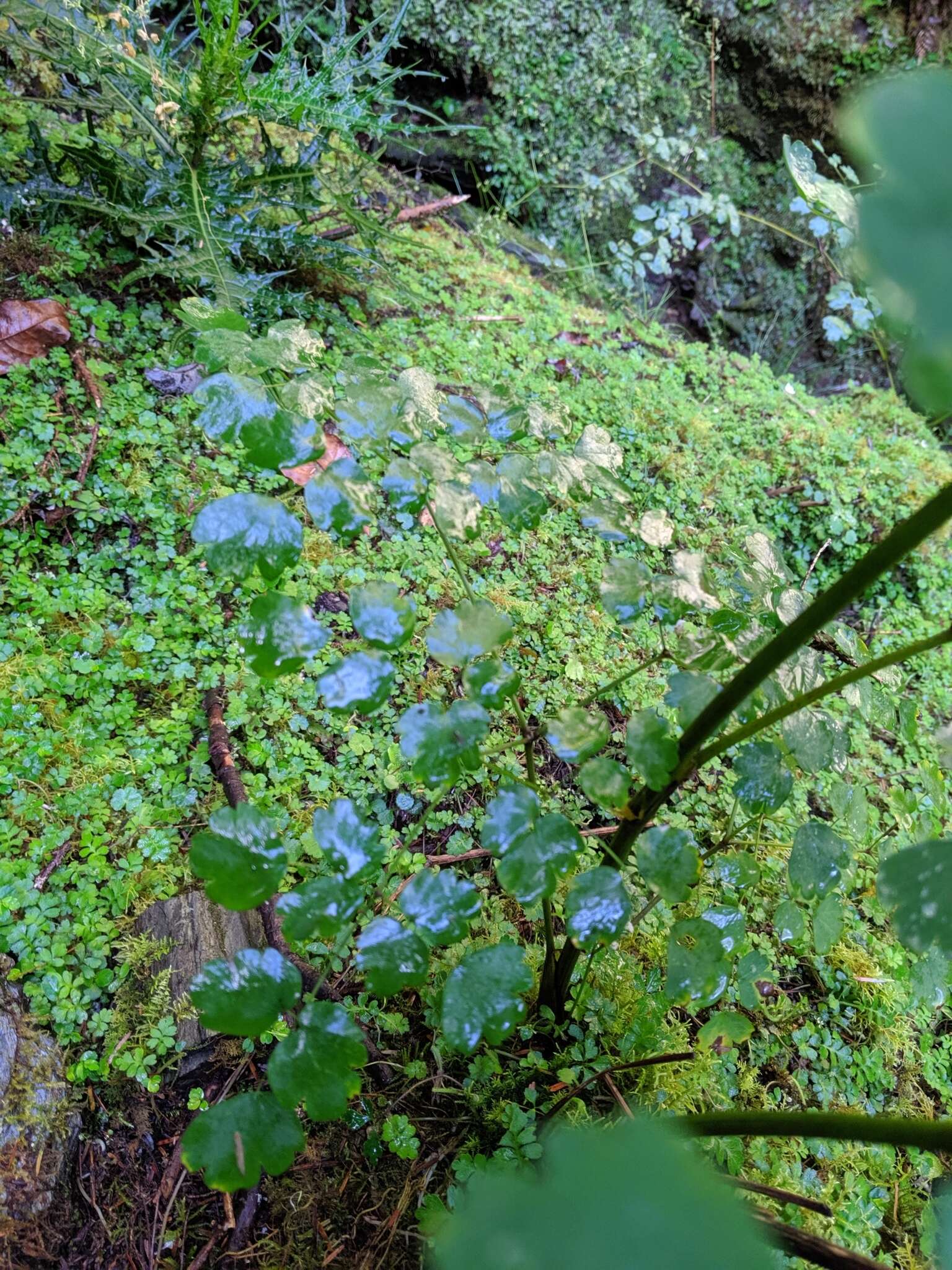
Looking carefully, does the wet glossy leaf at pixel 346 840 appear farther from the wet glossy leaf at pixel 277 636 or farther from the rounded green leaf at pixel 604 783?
the rounded green leaf at pixel 604 783

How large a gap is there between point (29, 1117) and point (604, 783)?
1.14m

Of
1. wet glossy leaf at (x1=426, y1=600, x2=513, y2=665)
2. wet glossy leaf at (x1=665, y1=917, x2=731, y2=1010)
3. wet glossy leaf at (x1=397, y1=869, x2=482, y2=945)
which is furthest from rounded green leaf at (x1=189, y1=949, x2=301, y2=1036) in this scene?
wet glossy leaf at (x1=665, y1=917, x2=731, y2=1010)

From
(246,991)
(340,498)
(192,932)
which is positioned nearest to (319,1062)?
(246,991)

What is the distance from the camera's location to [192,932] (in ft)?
4.57

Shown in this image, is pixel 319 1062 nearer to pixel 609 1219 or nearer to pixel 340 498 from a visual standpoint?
pixel 609 1219

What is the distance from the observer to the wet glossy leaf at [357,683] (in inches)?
29.5

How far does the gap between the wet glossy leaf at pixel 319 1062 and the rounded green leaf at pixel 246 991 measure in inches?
1.2

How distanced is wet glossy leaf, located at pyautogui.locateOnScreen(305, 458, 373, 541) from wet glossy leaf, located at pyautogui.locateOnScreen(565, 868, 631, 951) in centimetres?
50

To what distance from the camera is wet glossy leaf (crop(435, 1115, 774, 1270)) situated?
1.46 ft

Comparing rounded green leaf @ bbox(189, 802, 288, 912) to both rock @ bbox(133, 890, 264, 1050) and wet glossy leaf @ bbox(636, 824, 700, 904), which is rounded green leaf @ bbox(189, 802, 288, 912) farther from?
rock @ bbox(133, 890, 264, 1050)

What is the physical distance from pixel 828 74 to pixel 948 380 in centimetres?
638

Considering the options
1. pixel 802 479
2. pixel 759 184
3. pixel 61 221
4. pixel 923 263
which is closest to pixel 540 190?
pixel 759 184

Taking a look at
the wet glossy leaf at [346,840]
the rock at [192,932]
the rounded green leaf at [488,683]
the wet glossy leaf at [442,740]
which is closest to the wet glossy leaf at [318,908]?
the wet glossy leaf at [346,840]

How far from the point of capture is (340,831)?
786mm
